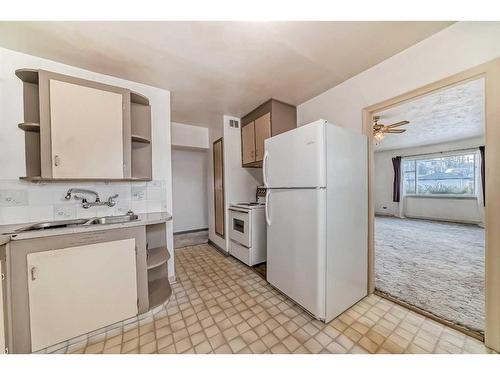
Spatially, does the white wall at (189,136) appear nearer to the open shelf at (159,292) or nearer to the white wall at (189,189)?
the white wall at (189,189)

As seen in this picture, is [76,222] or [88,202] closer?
[76,222]

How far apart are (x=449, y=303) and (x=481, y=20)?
2255mm

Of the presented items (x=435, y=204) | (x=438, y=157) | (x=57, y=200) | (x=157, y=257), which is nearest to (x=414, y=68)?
(x=157, y=257)

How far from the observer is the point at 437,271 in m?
2.34

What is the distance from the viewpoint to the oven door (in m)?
2.53

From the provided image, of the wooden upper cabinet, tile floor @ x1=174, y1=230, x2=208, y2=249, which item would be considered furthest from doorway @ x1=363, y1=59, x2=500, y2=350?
tile floor @ x1=174, y1=230, x2=208, y2=249

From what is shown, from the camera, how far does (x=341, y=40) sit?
1452 mm

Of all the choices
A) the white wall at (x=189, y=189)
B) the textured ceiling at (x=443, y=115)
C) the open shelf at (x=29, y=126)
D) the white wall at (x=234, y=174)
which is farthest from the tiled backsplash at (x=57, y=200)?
the textured ceiling at (x=443, y=115)

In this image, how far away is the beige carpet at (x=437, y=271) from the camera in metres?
1.66

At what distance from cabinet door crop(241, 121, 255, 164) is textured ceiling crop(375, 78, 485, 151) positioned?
6.17 feet

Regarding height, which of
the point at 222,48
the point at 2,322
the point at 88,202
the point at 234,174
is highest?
the point at 222,48

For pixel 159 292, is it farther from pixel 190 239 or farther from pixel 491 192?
pixel 491 192

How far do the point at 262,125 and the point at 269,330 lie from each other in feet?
7.60

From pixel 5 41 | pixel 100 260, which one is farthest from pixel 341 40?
pixel 5 41
